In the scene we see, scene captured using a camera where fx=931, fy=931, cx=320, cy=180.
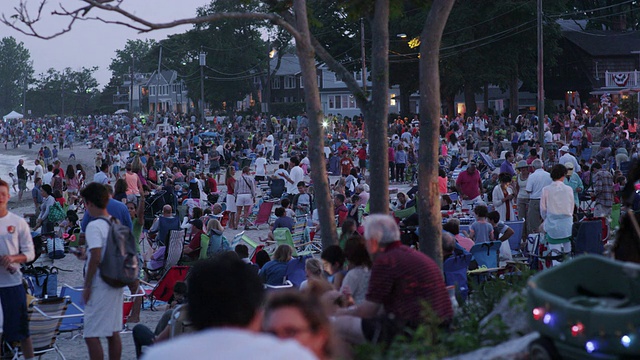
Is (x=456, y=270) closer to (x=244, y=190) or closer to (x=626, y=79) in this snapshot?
(x=244, y=190)

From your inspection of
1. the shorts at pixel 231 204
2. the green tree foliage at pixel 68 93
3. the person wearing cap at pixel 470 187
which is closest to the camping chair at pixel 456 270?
the person wearing cap at pixel 470 187

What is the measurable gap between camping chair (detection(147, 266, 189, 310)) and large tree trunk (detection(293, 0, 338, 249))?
2.38 meters

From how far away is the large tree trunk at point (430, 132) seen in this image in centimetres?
920

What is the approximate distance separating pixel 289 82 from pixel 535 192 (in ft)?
291

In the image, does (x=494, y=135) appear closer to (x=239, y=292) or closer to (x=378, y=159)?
(x=378, y=159)

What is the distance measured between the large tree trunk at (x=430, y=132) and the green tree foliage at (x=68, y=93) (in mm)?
172259

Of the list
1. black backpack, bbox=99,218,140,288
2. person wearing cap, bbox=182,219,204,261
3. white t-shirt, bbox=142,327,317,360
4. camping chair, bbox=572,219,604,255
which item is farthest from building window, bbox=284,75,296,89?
white t-shirt, bbox=142,327,317,360

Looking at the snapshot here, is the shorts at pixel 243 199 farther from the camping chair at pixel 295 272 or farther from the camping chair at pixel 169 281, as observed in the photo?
the camping chair at pixel 295 272

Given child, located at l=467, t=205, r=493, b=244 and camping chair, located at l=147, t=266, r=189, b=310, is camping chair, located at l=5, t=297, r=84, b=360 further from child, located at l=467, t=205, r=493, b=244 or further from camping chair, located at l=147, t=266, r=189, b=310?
child, located at l=467, t=205, r=493, b=244

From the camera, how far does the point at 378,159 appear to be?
33.1 feet

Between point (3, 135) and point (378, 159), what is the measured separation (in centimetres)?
12077

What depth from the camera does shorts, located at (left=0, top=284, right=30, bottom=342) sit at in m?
7.97

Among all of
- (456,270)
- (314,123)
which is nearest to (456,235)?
(456,270)

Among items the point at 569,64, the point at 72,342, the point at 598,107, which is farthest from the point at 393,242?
the point at 569,64
